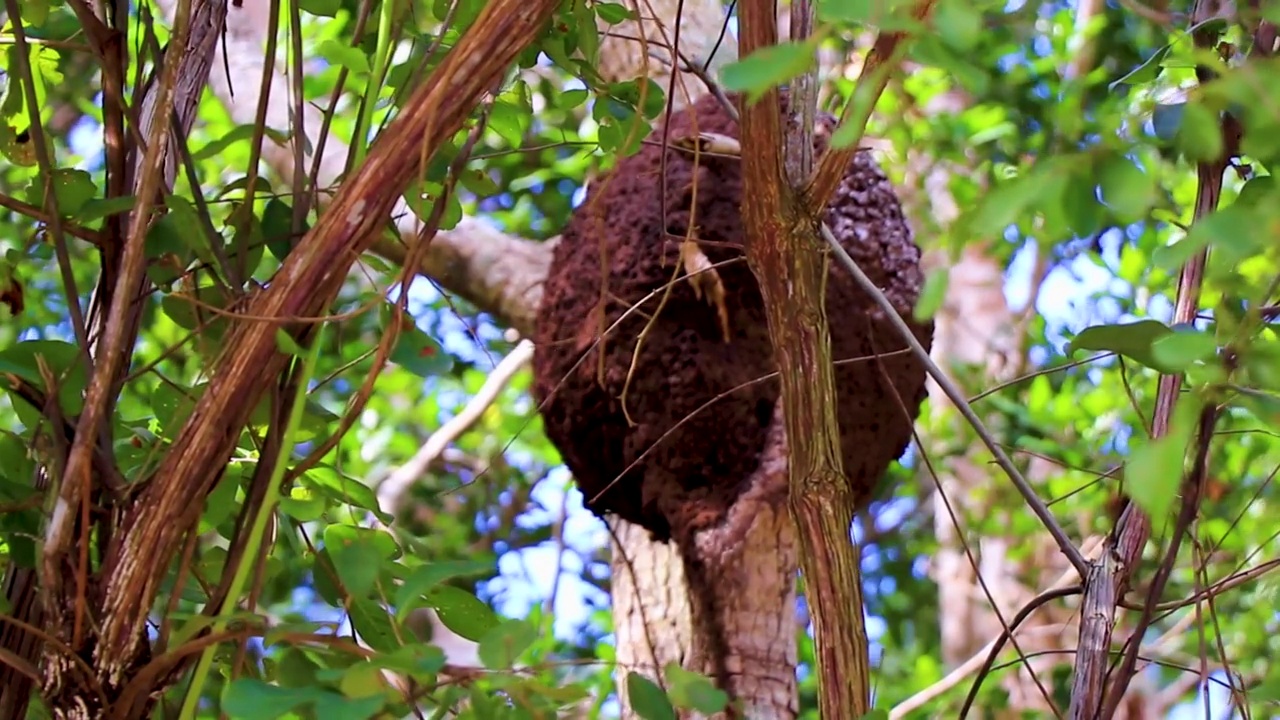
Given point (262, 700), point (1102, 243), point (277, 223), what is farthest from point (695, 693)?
point (1102, 243)

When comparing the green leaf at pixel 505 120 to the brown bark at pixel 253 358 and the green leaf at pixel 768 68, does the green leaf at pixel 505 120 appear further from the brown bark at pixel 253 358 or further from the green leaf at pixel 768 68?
the green leaf at pixel 768 68

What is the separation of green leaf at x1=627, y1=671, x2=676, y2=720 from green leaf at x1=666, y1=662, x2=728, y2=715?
0.02 meters

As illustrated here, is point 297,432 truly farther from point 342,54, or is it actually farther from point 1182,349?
point 1182,349

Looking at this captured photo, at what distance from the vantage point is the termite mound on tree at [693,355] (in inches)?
67.8

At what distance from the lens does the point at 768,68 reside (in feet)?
1.53

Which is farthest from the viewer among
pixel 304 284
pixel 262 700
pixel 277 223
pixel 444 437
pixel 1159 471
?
pixel 444 437

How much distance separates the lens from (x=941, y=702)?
9.68ft

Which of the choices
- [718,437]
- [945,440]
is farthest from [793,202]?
[945,440]

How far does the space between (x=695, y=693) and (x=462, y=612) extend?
27cm

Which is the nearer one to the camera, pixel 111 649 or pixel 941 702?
pixel 111 649

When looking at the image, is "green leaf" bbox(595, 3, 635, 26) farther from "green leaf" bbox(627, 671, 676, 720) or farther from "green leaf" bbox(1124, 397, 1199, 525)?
"green leaf" bbox(1124, 397, 1199, 525)

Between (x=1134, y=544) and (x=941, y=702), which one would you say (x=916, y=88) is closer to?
(x=941, y=702)

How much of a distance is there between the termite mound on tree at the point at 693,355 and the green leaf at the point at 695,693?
1.02 metres

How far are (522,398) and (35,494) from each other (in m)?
3.25
